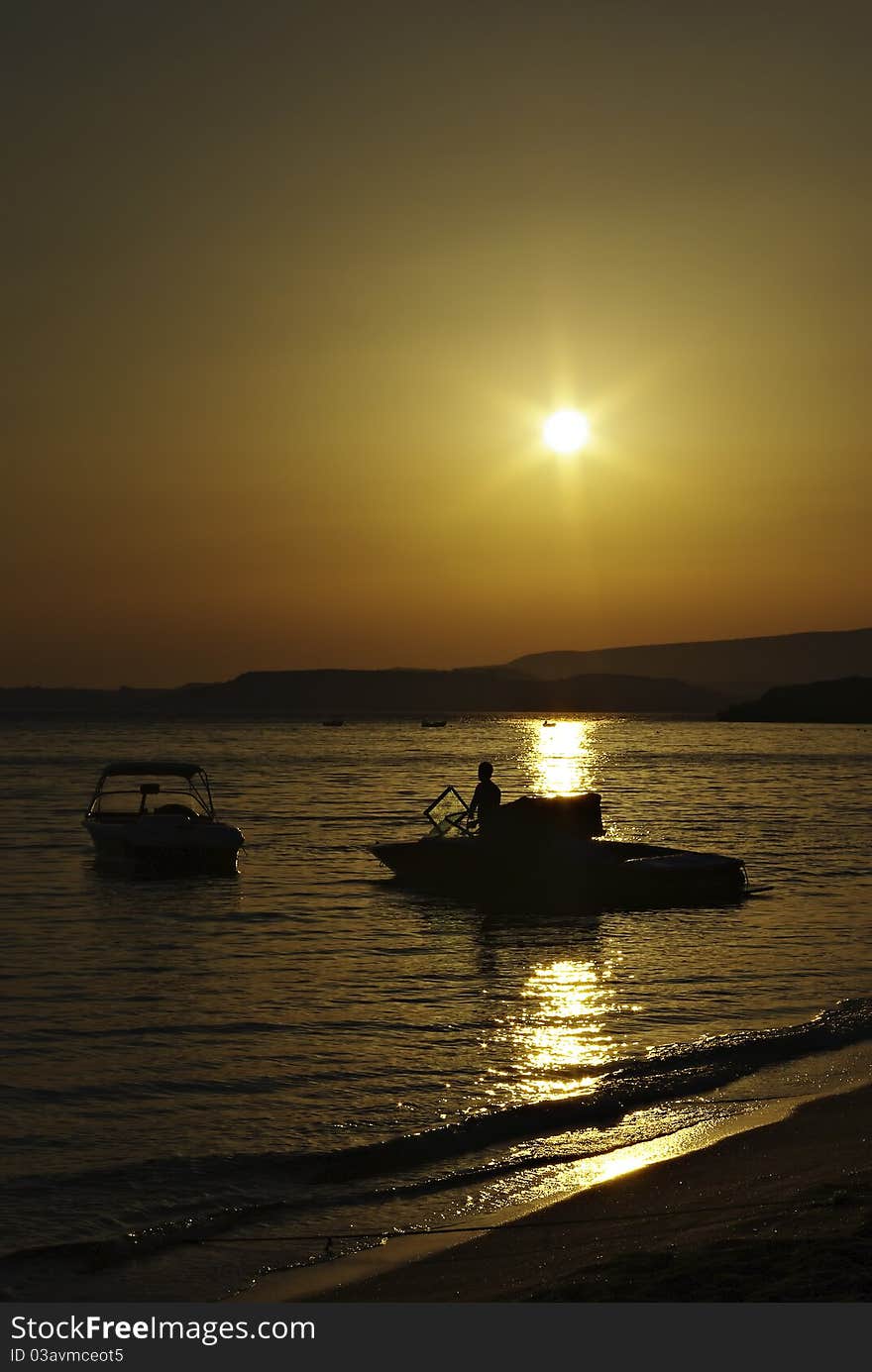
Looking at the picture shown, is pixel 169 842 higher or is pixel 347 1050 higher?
pixel 169 842

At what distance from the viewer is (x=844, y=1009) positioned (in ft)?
54.8

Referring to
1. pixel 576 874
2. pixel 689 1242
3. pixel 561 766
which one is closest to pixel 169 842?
pixel 576 874

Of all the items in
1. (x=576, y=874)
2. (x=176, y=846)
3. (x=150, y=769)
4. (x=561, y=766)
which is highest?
(x=150, y=769)

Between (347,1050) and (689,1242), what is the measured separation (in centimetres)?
746

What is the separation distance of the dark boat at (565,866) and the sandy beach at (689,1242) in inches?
665

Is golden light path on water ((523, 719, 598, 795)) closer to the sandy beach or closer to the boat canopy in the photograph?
the boat canopy

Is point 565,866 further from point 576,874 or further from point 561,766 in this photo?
point 561,766

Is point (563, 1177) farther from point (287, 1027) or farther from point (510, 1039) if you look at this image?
point (287, 1027)

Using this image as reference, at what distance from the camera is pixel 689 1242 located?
7.84 metres

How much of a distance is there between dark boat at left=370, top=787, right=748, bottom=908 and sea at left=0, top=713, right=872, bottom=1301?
496mm

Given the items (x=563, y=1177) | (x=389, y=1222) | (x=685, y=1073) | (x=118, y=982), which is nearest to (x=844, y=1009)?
(x=685, y=1073)

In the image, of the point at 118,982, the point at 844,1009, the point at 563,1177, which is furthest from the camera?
the point at 118,982

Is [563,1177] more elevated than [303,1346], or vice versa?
[303,1346]

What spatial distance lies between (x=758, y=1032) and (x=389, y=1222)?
7530mm
